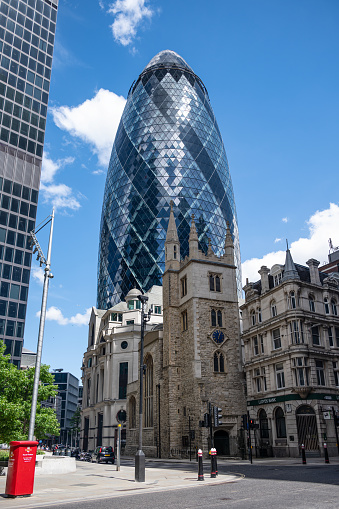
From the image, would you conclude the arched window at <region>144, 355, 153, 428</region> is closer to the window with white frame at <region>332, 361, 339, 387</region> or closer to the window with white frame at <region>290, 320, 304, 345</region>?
the window with white frame at <region>290, 320, 304, 345</region>

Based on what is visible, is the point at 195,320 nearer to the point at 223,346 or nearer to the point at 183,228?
the point at 223,346

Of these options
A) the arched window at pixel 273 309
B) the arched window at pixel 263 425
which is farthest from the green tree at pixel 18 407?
the arched window at pixel 273 309

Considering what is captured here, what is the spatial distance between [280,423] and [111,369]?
132ft

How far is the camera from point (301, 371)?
39.6 m

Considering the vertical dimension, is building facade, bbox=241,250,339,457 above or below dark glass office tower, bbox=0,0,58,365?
below

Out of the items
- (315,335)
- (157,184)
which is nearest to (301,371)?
(315,335)

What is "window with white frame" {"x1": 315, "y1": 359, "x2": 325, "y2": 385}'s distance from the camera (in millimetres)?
40412

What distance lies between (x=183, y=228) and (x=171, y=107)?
33276mm

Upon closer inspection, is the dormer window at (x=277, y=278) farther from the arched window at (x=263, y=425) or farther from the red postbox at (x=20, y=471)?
the red postbox at (x=20, y=471)

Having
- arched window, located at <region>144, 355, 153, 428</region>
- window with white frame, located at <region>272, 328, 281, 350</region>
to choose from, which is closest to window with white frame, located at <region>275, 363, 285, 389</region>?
window with white frame, located at <region>272, 328, 281, 350</region>

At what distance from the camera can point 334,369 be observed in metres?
41.7

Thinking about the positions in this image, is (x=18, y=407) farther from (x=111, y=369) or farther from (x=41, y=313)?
(x=111, y=369)

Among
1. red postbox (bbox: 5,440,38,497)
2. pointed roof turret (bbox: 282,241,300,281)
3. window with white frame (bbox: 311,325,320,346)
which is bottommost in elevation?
red postbox (bbox: 5,440,38,497)

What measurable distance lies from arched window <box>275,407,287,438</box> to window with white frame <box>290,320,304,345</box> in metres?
6.81
